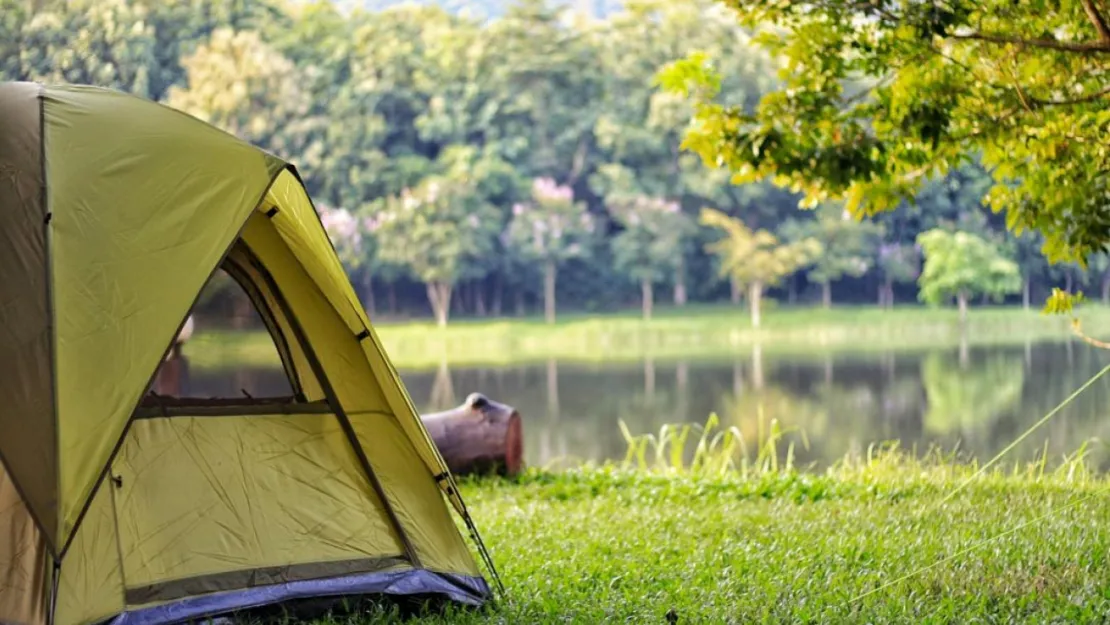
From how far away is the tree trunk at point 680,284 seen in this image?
Answer: 39.6 meters

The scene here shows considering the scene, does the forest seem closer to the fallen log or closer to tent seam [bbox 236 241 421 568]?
the fallen log

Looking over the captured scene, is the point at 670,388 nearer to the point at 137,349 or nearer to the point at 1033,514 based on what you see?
the point at 1033,514

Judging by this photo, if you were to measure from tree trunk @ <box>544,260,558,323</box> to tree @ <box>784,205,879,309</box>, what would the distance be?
7035mm

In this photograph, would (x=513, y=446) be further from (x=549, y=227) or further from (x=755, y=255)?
(x=755, y=255)

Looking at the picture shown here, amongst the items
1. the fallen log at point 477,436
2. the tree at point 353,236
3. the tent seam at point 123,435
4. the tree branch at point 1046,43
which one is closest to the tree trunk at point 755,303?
the tree at point 353,236

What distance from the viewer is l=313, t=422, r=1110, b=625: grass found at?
4.14 meters

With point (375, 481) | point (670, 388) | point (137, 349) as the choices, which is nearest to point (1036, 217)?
point (375, 481)

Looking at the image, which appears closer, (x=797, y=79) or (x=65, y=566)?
(x=65, y=566)

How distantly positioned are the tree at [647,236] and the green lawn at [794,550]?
30.3 m

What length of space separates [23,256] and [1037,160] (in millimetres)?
4238

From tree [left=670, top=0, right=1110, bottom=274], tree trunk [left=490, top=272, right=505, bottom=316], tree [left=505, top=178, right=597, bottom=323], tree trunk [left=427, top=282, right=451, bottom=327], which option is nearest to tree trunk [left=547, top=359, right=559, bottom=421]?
tree [left=505, top=178, right=597, bottom=323]

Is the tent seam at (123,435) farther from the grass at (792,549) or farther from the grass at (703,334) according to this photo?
the grass at (703,334)

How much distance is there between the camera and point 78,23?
116ft

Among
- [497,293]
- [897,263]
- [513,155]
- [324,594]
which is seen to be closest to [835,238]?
[897,263]
